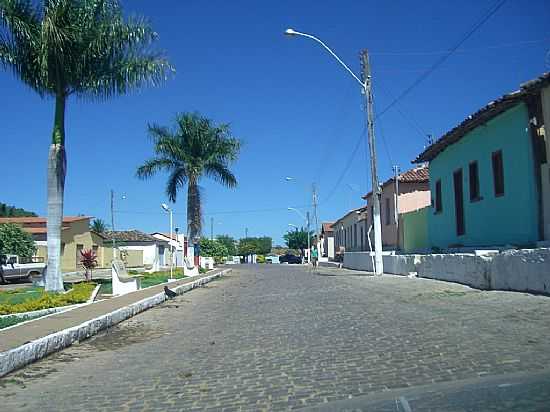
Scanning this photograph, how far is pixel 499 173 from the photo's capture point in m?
A: 19.7

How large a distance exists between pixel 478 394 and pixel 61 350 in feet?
22.0

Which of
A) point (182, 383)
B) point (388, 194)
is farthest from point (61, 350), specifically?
point (388, 194)

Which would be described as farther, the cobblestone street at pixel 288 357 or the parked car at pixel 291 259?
the parked car at pixel 291 259

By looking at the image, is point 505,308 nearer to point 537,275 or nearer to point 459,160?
point 537,275

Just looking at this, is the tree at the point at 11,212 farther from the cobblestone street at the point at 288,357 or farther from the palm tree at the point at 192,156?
the cobblestone street at the point at 288,357

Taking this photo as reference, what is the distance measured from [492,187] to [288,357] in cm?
1433

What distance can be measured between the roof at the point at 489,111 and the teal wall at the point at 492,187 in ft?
0.73

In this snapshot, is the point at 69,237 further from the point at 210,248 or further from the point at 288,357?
the point at 288,357

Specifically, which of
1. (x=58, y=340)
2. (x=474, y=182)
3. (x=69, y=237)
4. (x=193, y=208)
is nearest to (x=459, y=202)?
(x=474, y=182)

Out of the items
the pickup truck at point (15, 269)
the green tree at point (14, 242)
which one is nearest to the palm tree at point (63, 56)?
the pickup truck at point (15, 269)

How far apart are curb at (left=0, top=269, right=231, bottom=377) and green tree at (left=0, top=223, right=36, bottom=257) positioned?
25064mm

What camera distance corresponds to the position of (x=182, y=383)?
6.77 m

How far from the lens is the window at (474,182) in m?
22.0

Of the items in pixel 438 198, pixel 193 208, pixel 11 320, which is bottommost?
pixel 11 320
